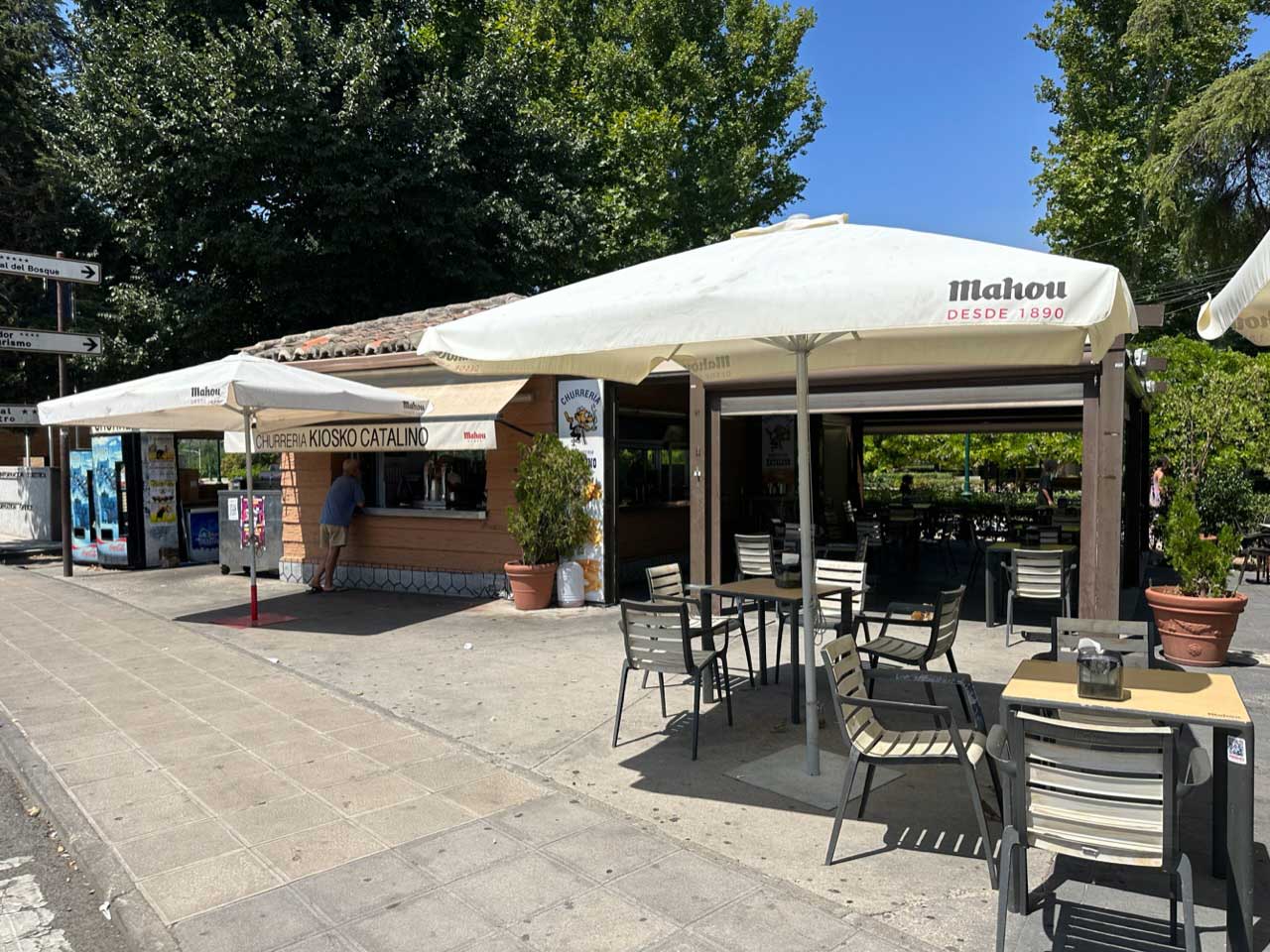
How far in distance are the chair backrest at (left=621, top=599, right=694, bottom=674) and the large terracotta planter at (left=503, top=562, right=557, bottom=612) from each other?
4441 mm

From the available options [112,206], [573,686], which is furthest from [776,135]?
[573,686]

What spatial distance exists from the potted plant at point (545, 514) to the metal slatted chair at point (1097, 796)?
6860mm

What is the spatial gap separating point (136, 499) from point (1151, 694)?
14.3m

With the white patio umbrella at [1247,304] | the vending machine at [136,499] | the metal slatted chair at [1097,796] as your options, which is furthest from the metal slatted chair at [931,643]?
the vending machine at [136,499]

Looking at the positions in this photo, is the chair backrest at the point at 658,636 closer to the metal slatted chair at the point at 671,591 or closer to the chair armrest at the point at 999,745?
the metal slatted chair at the point at 671,591

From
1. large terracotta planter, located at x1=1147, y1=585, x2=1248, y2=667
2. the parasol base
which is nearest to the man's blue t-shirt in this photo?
the parasol base

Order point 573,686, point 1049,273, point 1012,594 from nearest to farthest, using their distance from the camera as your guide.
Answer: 1. point 1049,273
2. point 573,686
3. point 1012,594

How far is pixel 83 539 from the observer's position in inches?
562

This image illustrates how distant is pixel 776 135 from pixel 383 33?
15.1 meters

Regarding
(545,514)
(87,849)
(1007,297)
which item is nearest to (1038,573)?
(545,514)

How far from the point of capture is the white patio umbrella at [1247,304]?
329 centimetres

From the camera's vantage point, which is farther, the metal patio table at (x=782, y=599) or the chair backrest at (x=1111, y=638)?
the metal patio table at (x=782, y=599)

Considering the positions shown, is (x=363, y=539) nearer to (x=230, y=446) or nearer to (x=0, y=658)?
(x=230, y=446)

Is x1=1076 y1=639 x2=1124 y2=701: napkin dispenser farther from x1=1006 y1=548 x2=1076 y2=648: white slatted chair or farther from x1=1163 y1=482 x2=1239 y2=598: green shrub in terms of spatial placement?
x1=1006 y1=548 x2=1076 y2=648: white slatted chair
